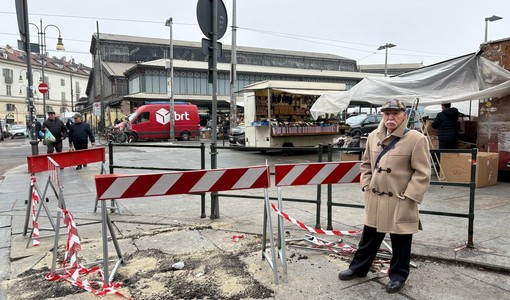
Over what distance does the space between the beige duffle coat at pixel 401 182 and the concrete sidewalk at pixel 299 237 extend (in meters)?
0.69

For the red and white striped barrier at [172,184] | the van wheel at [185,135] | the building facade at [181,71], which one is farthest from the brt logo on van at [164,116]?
the red and white striped barrier at [172,184]

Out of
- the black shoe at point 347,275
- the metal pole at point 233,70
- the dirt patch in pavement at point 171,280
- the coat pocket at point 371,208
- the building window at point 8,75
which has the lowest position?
the dirt patch in pavement at point 171,280

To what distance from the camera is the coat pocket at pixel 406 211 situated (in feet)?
A: 10.5

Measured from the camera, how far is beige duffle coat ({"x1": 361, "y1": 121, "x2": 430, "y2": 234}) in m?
3.12

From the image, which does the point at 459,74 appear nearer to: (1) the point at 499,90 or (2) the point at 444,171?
(1) the point at 499,90

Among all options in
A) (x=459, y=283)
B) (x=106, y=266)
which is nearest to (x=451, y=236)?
(x=459, y=283)

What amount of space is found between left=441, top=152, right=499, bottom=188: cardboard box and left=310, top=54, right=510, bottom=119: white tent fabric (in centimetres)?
136

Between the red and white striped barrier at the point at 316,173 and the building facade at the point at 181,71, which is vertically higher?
the building facade at the point at 181,71

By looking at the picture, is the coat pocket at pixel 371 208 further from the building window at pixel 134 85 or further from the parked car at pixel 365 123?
the building window at pixel 134 85

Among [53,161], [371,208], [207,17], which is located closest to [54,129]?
[53,161]

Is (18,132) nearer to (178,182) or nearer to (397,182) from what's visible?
(178,182)

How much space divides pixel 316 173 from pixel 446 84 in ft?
21.1

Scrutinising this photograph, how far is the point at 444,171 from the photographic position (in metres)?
8.65

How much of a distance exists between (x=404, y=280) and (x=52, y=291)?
3249 millimetres
